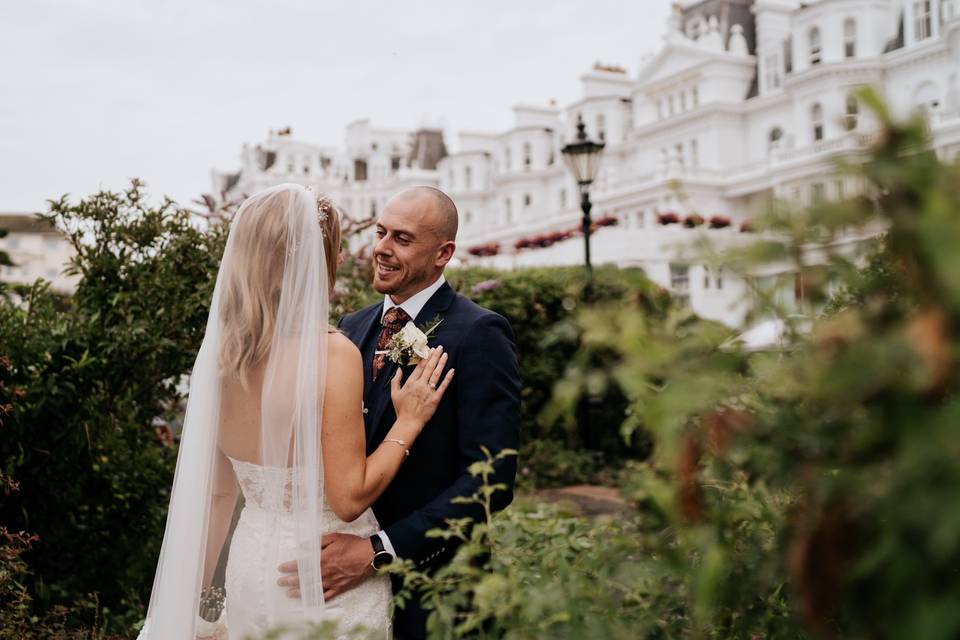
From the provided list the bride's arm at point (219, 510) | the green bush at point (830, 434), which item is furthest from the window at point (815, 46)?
the green bush at point (830, 434)

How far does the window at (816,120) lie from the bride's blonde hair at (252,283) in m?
40.2

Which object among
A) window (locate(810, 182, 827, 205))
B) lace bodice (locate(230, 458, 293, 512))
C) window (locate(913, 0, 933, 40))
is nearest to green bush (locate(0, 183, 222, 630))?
lace bodice (locate(230, 458, 293, 512))

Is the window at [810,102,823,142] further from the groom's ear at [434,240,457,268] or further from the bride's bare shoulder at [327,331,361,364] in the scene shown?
the bride's bare shoulder at [327,331,361,364]

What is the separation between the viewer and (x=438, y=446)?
3.39m

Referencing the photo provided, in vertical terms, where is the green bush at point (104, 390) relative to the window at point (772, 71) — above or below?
below

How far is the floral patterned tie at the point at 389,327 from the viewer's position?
3.67 meters

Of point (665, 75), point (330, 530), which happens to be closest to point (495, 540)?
point (330, 530)

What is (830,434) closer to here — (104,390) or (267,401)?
(267,401)

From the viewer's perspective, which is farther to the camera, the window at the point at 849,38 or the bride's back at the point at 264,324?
the window at the point at 849,38

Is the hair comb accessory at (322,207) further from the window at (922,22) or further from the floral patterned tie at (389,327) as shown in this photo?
the window at (922,22)

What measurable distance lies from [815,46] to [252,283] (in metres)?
42.6

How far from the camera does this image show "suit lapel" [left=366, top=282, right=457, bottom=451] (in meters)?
3.44

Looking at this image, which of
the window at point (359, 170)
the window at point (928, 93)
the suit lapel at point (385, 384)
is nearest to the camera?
the suit lapel at point (385, 384)

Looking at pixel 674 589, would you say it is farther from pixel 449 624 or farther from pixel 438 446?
pixel 438 446
